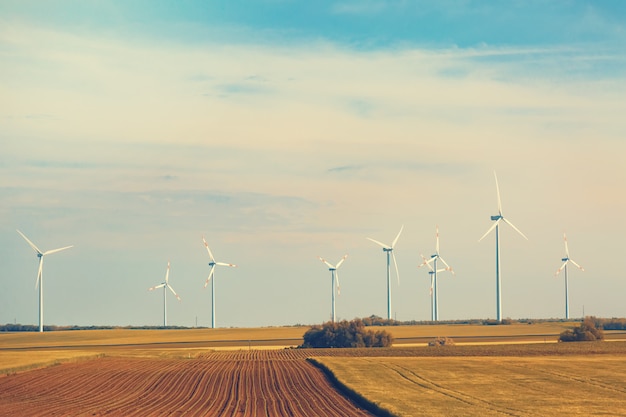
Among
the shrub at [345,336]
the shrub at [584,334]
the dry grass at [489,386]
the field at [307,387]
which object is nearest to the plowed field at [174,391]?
the field at [307,387]

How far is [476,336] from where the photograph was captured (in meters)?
159

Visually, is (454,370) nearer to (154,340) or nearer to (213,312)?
(154,340)

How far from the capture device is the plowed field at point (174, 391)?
1778 inches

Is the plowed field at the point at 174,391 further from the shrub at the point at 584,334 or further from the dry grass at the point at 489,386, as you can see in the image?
the shrub at the point at 584,334

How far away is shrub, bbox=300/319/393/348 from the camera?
439 feet

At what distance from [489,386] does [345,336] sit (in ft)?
260

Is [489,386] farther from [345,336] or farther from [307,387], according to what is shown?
[345,336]

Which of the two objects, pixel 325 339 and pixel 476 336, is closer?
pixel 325 339

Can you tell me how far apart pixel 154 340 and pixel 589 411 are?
12534cm

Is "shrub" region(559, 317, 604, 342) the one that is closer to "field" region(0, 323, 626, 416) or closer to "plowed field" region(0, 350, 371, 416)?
"field" region(0, 323, 626, 416)

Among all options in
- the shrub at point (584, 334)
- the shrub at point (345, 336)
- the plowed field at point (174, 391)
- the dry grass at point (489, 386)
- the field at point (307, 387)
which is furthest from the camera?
the shrub at point (345, 336)

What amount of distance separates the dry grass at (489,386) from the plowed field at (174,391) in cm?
241

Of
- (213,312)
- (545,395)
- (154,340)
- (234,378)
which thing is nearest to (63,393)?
(234,378)

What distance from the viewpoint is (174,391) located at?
5797 cm
